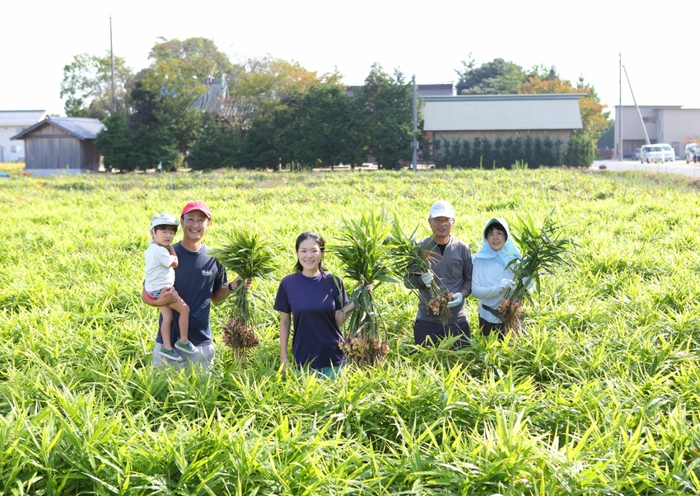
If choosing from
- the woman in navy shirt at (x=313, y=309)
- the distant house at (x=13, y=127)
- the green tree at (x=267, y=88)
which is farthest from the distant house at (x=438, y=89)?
the woman in navy shirt at (x=313, y=309)

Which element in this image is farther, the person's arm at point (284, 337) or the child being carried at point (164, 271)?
the person's arm at point (284, 337)

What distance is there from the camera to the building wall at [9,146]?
62531 millimetres

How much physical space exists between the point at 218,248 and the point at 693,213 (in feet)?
30.2

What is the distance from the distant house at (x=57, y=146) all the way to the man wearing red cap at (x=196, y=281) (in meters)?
34.9

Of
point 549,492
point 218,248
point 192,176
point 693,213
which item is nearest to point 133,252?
point 218,248

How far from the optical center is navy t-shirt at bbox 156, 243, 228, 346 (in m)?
4.23

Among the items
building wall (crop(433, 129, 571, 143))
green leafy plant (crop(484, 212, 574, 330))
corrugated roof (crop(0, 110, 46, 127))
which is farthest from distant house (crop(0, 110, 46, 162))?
green leafy plant (crop(484, 212, 574, 330))

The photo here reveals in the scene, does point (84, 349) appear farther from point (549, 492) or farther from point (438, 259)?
point (549, 492)

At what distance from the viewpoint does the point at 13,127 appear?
62344 millimetres

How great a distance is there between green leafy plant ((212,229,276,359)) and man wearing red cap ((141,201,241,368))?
0.08 metres

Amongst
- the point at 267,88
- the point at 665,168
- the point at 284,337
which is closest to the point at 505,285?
the point at 284,337

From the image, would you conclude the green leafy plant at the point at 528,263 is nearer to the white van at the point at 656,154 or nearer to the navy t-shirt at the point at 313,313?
the navy t-shirt at the point at 313,313

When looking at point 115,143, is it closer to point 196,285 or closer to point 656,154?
point 656,154

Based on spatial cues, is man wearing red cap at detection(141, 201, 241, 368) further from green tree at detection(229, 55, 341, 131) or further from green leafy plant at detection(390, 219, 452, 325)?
green tree at detection(229, 55, 341, 131)
